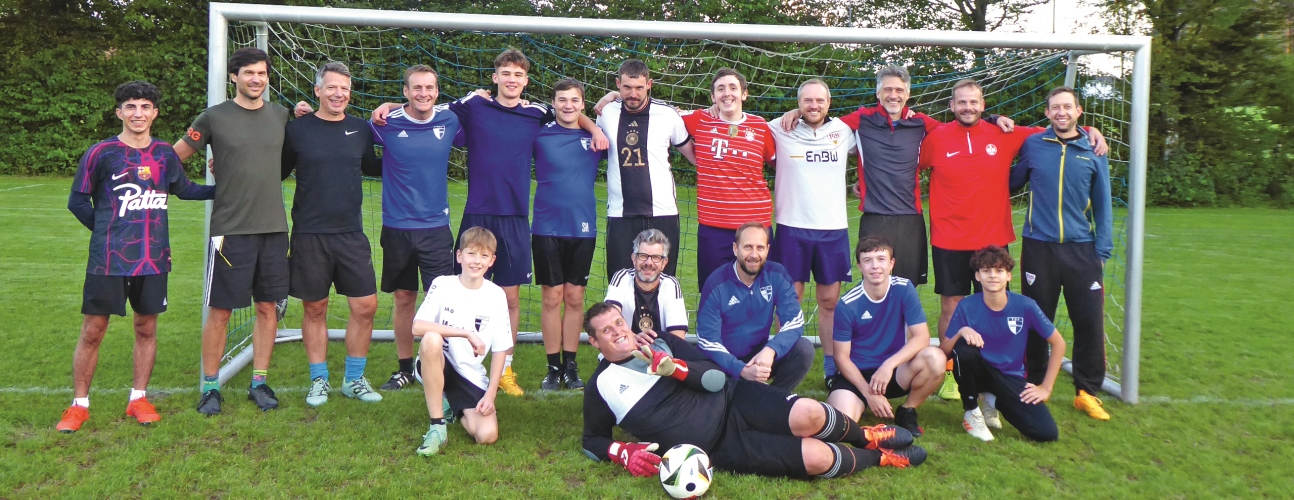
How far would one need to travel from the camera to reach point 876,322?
4012mm

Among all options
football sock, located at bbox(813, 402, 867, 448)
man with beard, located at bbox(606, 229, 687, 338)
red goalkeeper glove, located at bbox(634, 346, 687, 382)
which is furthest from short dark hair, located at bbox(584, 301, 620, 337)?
football sock, located at bbox(813, 402, 867, 448)

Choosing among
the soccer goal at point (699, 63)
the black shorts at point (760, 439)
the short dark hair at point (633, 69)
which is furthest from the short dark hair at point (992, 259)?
the short dark hair at point (633, 69)

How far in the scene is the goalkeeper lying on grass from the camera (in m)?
3.27

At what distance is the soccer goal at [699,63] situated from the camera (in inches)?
175

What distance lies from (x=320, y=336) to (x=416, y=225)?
76 cm

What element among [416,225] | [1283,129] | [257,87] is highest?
[1283,129]

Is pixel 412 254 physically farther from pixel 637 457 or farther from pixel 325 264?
pixel 637 457

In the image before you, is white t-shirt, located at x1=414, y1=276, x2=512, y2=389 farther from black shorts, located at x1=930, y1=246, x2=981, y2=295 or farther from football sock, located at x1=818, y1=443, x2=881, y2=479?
black shorts, located at x1=930, y1=246, x2=981, y2=295

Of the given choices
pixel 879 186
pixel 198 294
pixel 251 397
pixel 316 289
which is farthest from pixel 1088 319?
pixel 198 294

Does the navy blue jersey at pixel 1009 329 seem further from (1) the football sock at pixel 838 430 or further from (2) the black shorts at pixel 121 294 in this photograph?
(2) the black shorts at pixel 121 294

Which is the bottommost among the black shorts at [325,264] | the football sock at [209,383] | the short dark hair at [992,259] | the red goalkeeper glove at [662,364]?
the football sock at [209,383]

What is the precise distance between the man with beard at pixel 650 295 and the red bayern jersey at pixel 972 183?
159 centimetres

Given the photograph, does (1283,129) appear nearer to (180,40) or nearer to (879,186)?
(879,186)

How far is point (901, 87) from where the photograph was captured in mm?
4523
